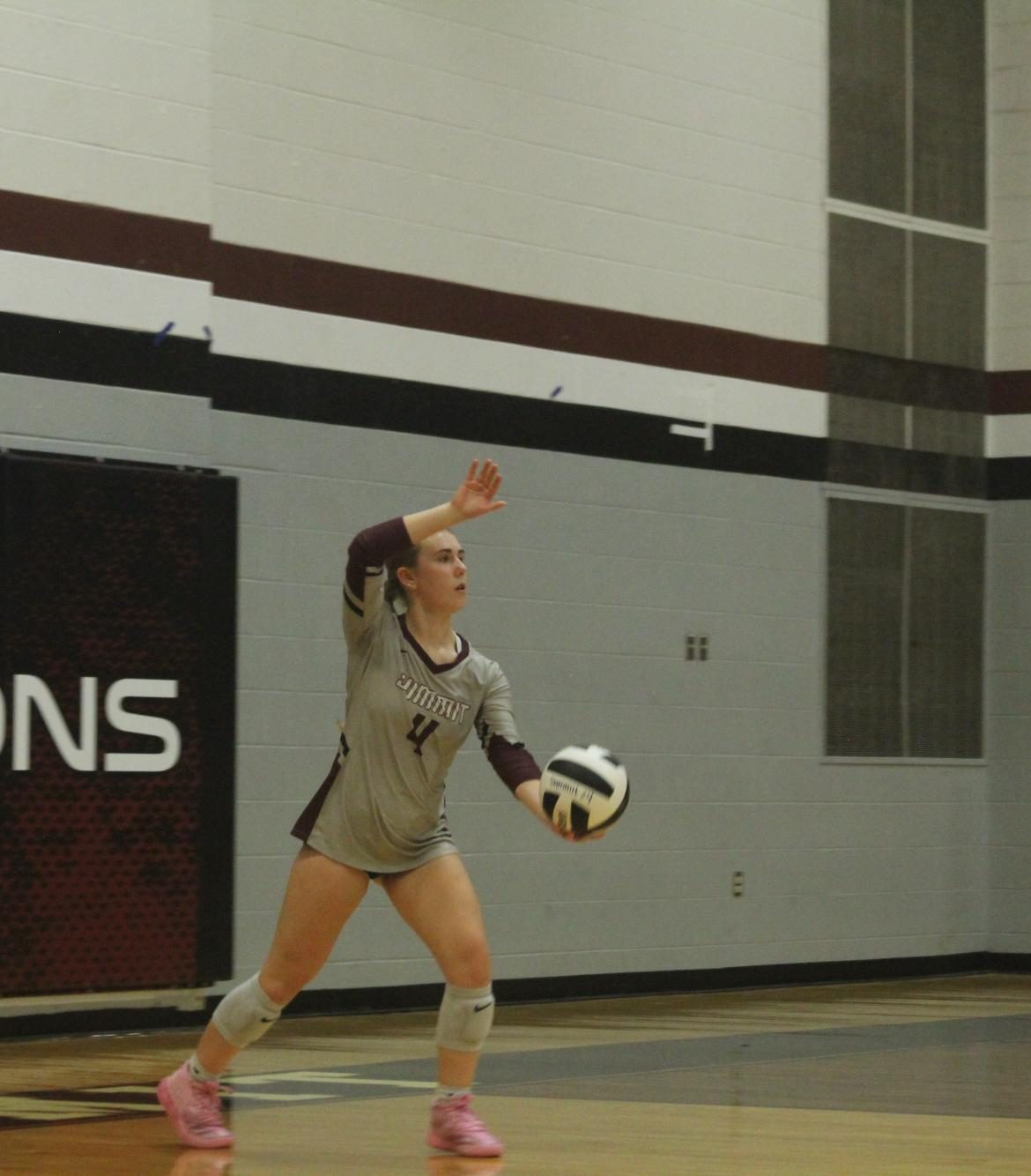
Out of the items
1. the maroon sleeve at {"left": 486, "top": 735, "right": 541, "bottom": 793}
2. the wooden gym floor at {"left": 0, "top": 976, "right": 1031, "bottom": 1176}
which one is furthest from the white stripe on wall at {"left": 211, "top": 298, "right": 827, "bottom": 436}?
the maroon sleeve at {"left": 486, "top": 735, "right": 541, "bottom": 793}

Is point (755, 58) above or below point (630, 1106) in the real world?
above

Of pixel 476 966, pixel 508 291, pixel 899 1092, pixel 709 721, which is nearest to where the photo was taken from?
pixel 476 966

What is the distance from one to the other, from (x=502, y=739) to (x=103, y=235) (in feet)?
14.8

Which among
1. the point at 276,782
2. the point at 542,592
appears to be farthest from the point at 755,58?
the point at 276,782

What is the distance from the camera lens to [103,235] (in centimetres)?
1042

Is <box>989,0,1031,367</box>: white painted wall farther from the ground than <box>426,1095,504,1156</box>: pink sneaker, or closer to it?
farther from the ground

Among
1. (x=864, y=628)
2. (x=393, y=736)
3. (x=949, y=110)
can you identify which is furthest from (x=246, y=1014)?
(x=949, y=110)

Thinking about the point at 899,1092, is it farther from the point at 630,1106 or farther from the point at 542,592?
the point at 542,592

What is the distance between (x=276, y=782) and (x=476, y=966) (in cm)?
490

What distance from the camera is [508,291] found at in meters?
12.6

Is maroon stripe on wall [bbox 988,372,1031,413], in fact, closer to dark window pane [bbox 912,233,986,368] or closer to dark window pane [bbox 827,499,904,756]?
dark window pane [bbox 912,233,986,368]

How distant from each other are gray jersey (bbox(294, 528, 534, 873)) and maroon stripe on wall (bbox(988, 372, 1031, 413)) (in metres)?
9.17

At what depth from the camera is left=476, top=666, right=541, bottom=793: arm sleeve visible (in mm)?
6789

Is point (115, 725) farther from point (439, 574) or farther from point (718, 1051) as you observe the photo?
point (439, 574)
